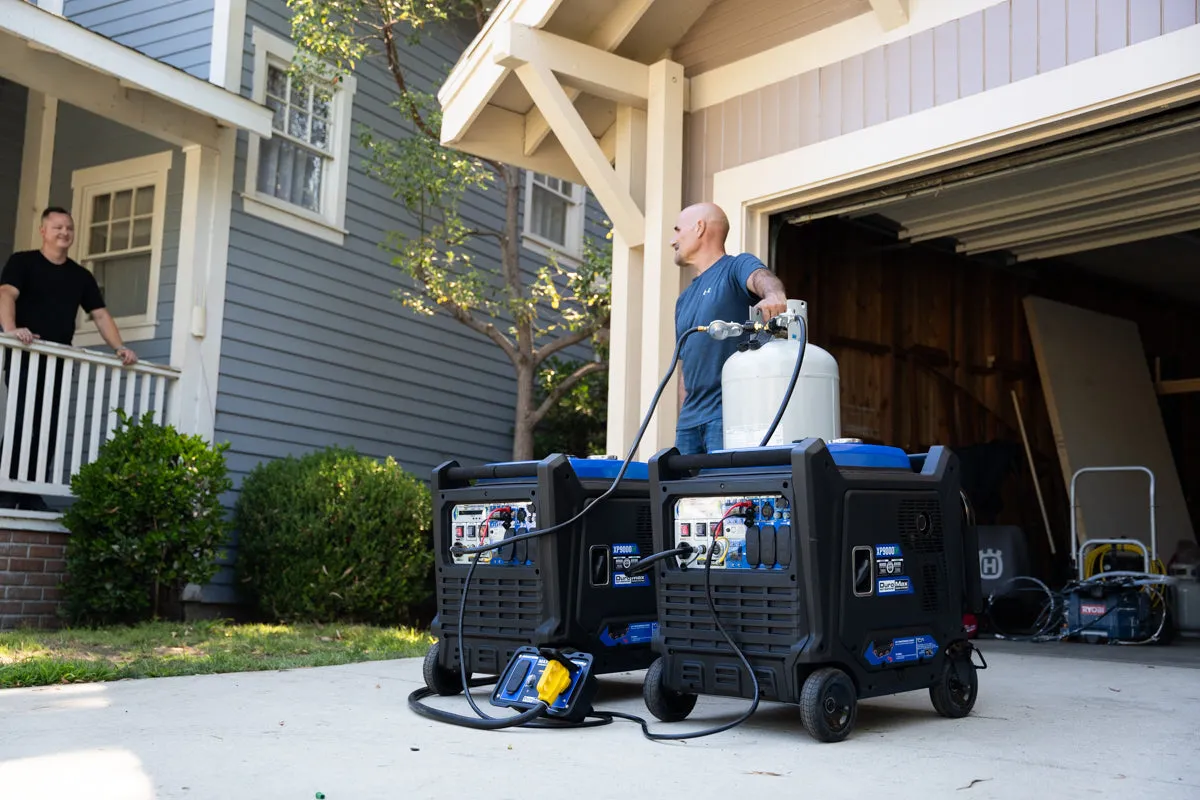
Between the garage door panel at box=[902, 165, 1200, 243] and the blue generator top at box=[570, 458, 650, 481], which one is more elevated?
A: the garage door panel at box=[902, 165, 1200, 243]

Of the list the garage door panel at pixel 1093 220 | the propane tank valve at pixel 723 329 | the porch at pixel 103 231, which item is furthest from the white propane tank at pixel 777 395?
the porch at pixel 103 231

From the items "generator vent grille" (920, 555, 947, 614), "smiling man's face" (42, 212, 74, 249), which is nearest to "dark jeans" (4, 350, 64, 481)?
"smiling man's face" (42, 212, 74, 249)

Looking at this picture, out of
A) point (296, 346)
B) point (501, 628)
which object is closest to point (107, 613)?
point (296, 346)

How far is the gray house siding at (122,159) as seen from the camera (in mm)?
7941

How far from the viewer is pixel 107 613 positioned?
21.3 feet

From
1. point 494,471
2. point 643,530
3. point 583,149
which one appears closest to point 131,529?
point 583,149

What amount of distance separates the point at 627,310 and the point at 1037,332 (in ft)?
16.5

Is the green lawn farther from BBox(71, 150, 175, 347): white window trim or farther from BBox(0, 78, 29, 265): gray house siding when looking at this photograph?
BBox(0, 78, 29, 265): gray house siding

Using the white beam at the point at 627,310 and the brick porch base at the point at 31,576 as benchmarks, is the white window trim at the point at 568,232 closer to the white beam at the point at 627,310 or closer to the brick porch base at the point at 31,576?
the white beam at the point at 627,310

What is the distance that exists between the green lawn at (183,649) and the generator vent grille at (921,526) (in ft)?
8.74

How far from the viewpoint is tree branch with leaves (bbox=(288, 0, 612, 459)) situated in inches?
327

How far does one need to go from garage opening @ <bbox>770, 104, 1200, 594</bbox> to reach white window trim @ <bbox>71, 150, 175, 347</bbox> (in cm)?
421

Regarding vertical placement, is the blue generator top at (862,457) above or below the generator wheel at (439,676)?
above

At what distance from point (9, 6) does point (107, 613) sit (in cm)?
335
